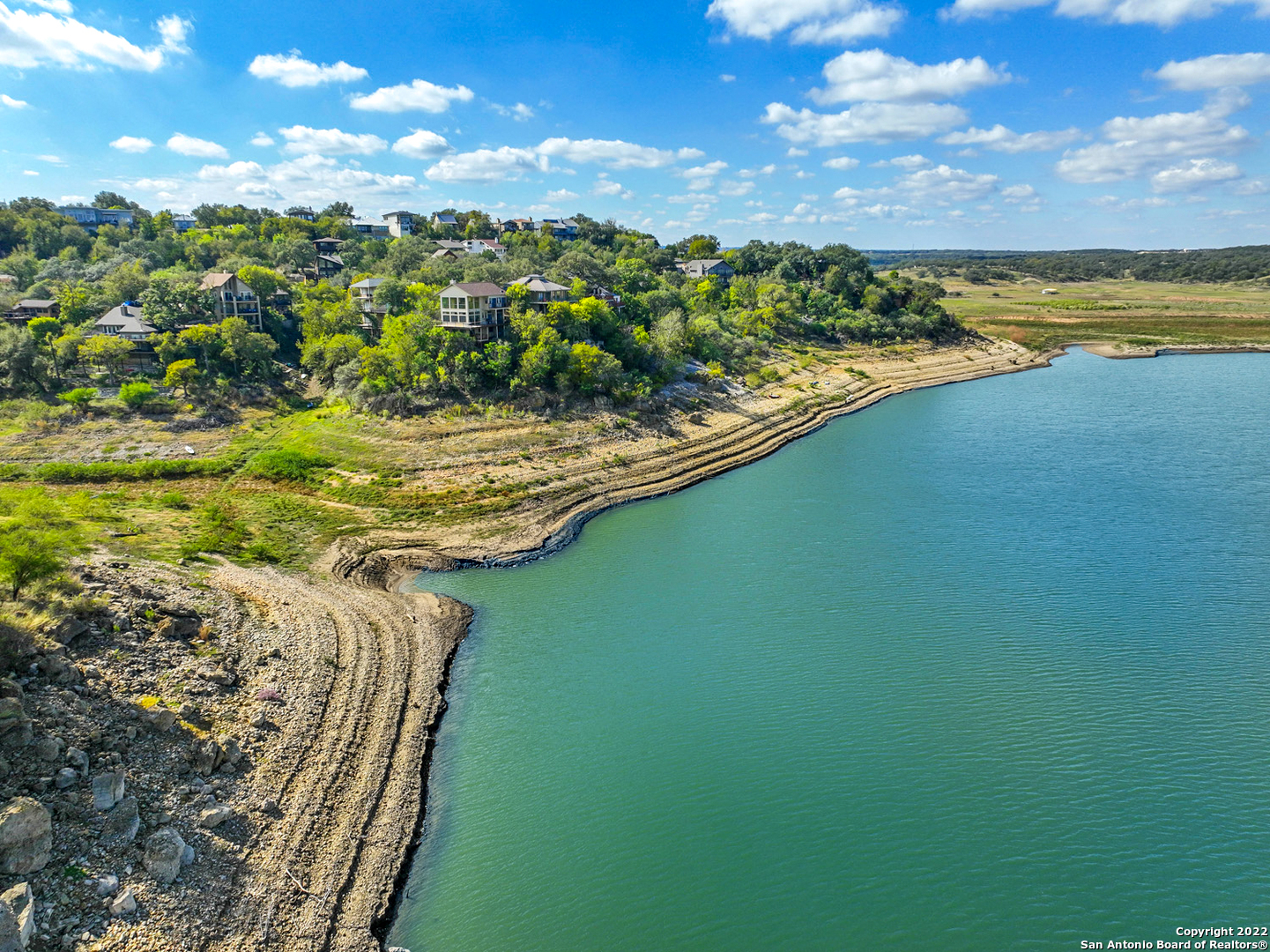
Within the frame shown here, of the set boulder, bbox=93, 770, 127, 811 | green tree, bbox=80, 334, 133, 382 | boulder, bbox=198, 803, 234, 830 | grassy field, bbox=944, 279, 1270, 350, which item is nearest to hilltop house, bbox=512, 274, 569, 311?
green tree, bbox=80, 334, 133, 382

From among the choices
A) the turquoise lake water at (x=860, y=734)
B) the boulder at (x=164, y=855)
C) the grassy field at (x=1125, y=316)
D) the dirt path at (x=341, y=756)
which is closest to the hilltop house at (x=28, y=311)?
the dirt path at (x=341, y=756)

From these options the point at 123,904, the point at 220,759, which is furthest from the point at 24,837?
the point at 220,759

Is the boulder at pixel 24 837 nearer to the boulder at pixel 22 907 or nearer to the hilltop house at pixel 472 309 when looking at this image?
the boulder at pixel 22 907

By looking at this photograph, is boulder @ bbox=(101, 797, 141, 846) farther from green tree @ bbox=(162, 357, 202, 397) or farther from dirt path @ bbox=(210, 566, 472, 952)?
green tree @ bbox=(162, 357, 202, 397)

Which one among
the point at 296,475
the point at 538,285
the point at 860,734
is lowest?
the point at 860,734

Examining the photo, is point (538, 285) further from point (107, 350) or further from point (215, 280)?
point (107, 350)
